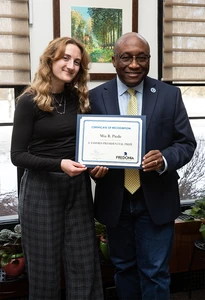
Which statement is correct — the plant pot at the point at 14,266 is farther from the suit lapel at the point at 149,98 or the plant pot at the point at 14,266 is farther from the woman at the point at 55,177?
the suit lapel at the point at 149,98

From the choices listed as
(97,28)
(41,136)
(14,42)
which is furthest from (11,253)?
(97,28)

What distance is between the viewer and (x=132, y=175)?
150 centimetres

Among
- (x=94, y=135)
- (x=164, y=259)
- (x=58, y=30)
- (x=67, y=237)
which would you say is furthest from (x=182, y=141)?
(x=58, y=30)

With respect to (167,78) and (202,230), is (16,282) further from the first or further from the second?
(167,78)

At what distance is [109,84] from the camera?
1.56 m

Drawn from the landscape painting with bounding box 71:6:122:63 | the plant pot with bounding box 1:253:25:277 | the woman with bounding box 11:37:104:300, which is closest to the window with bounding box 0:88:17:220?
the plant pot with bounding box 1:253:25:277

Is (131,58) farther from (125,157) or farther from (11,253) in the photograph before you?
(11,253)

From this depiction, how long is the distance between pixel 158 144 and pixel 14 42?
1.01 m

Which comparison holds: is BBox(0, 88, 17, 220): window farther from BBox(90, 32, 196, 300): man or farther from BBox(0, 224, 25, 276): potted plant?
BBox(90, 32, 196, 300): man

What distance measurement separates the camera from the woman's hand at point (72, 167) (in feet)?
4.57

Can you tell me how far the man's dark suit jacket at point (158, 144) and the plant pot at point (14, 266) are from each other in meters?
0.61

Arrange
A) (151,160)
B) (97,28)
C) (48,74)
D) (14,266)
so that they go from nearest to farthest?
(151,160)
(48,74)
(14,266)
(97,28)

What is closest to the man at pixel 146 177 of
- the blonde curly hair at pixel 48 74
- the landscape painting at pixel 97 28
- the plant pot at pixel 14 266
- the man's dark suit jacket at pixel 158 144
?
the man's dark suit jacket at pixel 158 144

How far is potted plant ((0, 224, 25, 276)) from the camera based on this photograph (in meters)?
1.88
